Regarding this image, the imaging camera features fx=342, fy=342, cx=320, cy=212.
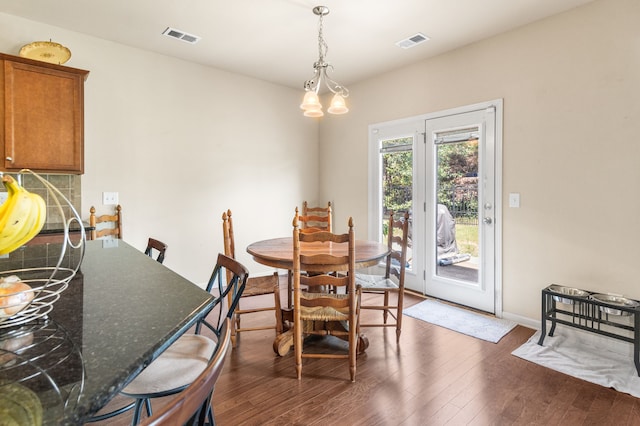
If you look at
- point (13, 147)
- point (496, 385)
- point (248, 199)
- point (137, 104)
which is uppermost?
point (137, 104)

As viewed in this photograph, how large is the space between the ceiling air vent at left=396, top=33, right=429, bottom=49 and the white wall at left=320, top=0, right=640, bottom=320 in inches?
17.4

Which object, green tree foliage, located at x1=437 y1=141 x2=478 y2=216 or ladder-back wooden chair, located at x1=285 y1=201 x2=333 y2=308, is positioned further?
green tree foliage, located at x1=437 y1=141 x2=478 y2=216

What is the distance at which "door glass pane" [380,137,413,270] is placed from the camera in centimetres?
410

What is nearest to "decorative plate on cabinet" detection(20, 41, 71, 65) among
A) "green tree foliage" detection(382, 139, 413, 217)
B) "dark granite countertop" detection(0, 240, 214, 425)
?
"dark granite countertop" detection(0, 240, 214, 425)

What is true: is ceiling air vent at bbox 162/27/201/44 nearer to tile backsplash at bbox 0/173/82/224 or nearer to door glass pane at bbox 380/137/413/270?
tile backsplash at bbox 0/173/82/224

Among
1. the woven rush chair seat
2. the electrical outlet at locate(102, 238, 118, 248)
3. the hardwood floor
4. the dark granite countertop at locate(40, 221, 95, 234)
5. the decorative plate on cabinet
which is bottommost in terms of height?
the hardwood floor

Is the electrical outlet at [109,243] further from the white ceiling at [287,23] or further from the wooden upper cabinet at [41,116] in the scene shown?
the white ceiling at [287,23]

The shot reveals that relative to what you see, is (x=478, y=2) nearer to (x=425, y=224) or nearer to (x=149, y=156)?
(x=425, y=224)

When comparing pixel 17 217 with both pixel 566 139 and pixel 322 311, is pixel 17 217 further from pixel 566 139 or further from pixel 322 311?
pixel 566 139

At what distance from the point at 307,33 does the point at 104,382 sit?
3.36 meters

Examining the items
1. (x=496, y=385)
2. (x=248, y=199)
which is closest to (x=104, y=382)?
(x=496, y=385)

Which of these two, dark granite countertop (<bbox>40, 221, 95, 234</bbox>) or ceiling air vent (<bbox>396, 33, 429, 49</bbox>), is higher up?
ceiling air vent (<bbox>396, 33, 429, 49</bbox>)

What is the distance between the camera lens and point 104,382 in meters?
0.61

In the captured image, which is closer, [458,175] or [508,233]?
[508,233]
